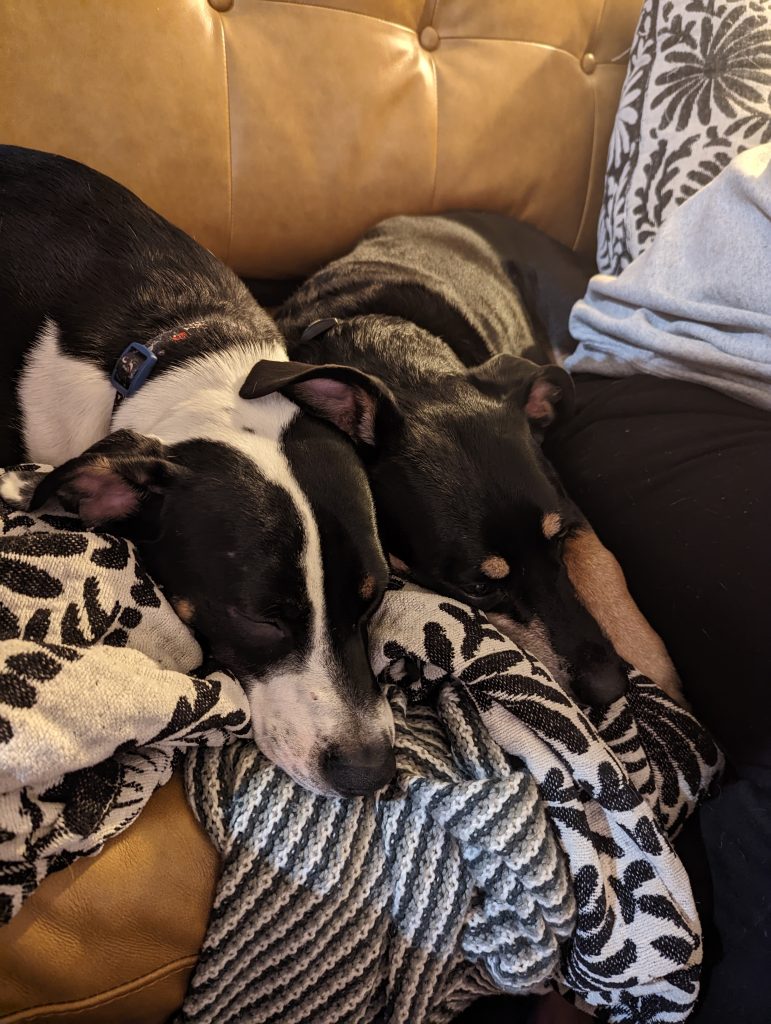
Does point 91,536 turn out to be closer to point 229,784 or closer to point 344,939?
point 229,784

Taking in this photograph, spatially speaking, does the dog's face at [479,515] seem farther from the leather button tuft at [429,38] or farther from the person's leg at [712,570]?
the leather button tuft at [429,38]

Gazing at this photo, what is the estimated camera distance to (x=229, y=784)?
108cm

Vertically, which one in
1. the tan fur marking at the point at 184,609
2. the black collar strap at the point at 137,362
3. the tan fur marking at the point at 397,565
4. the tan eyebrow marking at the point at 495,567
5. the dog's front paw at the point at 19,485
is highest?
the black collar strap at the point at 137,362

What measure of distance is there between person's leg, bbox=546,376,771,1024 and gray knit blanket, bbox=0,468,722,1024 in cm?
8

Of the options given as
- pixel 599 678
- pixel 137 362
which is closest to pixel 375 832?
pixel 599 678

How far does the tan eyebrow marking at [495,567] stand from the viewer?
4.57 ft

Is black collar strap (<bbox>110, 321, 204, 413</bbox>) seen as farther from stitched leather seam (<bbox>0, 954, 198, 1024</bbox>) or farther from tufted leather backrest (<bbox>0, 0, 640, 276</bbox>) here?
stitched leather seam (<bbox>0, 954, 198, 1024</bbox>)

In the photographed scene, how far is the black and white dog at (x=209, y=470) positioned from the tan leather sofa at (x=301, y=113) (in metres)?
0.24

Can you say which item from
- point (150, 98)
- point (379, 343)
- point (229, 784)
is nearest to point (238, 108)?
point (150, 98)

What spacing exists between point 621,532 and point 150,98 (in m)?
1.46

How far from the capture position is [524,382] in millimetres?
1569

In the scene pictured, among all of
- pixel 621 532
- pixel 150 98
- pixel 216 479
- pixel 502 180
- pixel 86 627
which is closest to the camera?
pixel 86 627

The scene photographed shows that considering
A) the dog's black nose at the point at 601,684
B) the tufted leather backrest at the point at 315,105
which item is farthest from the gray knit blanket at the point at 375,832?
the tufted leather backrest at the point at 315,105

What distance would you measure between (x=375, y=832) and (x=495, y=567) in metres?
0.53
